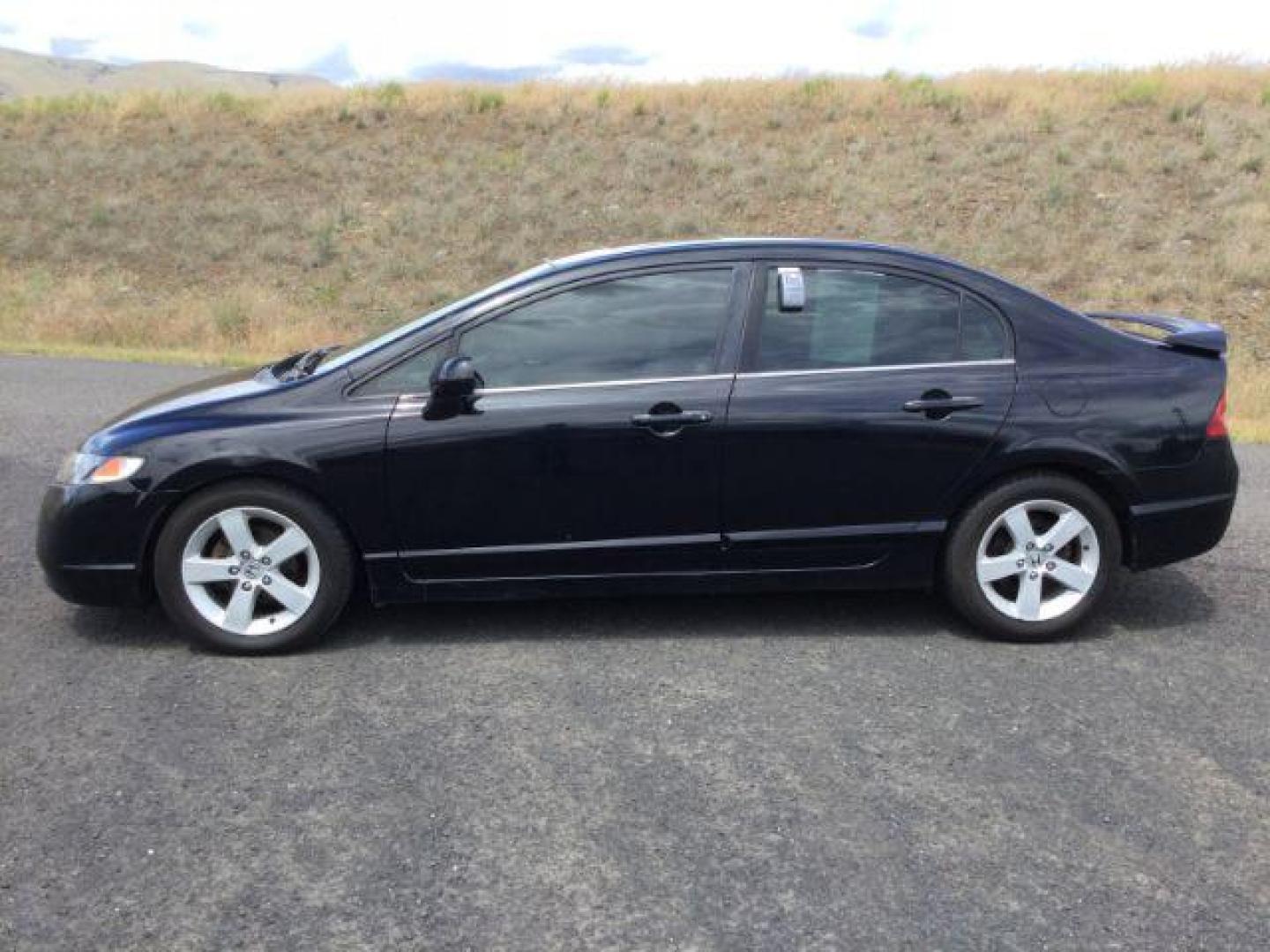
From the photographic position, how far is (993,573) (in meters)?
4.48

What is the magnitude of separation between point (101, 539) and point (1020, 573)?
350cm

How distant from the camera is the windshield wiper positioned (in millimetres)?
4676

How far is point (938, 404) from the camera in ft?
14.5

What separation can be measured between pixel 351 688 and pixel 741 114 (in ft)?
85.8

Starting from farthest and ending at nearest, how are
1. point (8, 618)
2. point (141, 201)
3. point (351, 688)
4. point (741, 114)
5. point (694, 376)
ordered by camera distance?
point (741, 114) < point (141, 201) < point (8, 618) < point (694, 376) < point (351, 688)

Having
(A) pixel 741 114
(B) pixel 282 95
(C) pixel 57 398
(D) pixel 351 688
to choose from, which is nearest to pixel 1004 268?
(A) pixel 741 114

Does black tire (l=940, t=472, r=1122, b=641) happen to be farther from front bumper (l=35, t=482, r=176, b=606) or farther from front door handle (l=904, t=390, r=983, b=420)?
front bumper (l=35, t=482, r=176, b=606)

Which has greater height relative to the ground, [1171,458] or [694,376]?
[694,376]

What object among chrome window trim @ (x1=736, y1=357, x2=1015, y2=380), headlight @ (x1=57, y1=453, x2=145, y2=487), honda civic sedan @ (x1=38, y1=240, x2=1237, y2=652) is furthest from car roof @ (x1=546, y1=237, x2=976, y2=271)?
headlight @ (x1=57, y1=453, x2=145, y2=487)

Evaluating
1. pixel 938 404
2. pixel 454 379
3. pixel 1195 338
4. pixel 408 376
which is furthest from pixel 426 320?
pixel 1195 338

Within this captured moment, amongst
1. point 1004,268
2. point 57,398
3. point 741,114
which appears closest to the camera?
point 57,398

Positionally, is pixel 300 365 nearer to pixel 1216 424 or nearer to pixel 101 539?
pixel 101 539

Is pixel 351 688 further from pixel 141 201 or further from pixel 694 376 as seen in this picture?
pixel 141 201

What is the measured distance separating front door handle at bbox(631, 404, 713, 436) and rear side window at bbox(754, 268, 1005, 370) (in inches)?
14.0
